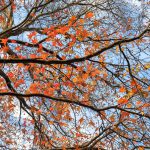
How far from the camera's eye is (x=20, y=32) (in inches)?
451

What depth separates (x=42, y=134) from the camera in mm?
11383

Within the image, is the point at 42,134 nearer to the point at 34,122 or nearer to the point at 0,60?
the point at 34,122

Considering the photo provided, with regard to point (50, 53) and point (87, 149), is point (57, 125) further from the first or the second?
point (87, 149)

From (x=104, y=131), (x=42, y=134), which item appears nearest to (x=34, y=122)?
(x=42, y=134)

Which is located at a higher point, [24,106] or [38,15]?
[38,15]

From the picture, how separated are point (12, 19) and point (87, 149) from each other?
7835 mm

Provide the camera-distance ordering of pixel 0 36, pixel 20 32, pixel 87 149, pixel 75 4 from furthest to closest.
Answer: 1. pixel 75 4
2. pixel 20 32
3. pixel 0 36
4. pixel 87 149

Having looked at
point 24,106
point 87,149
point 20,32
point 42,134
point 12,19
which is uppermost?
point 12,19

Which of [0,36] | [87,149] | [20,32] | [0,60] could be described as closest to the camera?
[0,60]

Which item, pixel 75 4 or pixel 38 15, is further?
pixel 75 4

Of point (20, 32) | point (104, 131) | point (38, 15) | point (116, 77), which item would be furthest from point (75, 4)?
point (104, 131)

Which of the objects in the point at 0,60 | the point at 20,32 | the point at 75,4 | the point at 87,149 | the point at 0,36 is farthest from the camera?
the point at 75,4

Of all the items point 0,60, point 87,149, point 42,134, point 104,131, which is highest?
point 42,134

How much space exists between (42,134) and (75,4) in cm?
522
